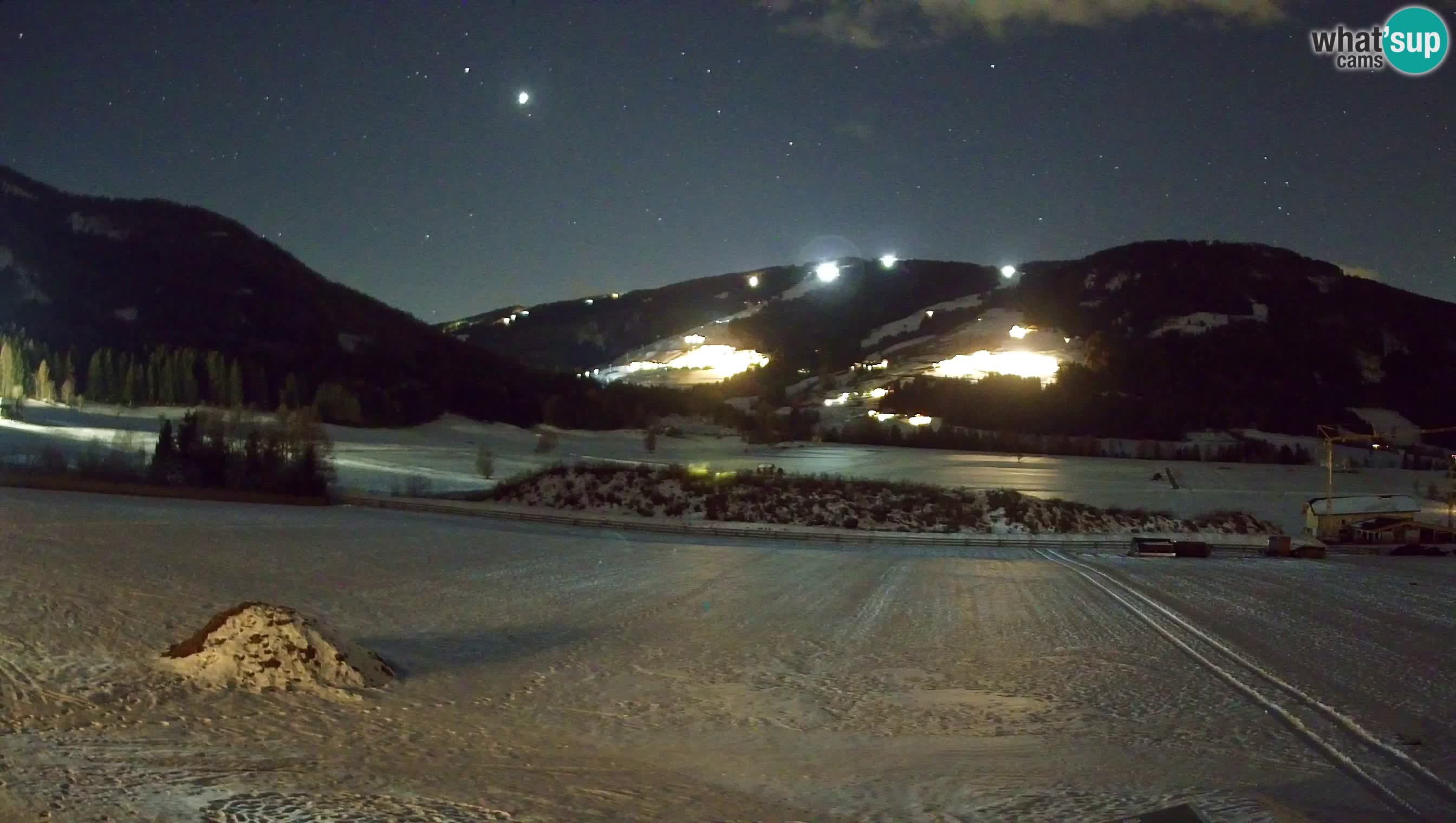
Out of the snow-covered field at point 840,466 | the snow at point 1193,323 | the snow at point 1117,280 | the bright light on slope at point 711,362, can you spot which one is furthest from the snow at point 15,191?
the snow at point 1117,280

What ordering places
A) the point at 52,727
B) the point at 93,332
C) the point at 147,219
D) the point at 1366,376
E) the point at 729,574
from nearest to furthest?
the point at 52,727, the point at 729,574, the point at 93,332, the point at 1366,376, the point at 147,219

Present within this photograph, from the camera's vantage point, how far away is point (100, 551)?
1878 cm

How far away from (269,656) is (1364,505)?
165ft

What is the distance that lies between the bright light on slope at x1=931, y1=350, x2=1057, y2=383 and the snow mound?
124820mm

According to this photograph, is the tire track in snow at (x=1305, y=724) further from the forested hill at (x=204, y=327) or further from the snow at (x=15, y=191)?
the snow at (x=15, y=191)

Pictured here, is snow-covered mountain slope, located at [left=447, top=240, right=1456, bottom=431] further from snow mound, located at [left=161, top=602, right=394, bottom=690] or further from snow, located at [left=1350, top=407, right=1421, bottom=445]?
snow mound, located at [left=161, top=602, right=394, bottom=690]

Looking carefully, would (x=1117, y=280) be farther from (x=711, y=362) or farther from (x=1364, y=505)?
(x=1364, y=505)

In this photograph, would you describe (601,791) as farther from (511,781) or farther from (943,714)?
(943,714)

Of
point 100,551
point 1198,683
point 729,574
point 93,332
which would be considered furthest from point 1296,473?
point 93,332

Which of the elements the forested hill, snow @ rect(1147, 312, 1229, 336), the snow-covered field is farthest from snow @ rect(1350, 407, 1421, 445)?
the forested hill

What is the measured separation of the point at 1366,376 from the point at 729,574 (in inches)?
5180

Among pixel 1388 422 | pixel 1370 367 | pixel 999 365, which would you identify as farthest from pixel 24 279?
pixel 1370 367

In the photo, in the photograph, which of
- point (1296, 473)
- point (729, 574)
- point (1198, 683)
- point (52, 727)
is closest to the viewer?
point (52, 727)

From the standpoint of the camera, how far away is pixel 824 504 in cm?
4206
